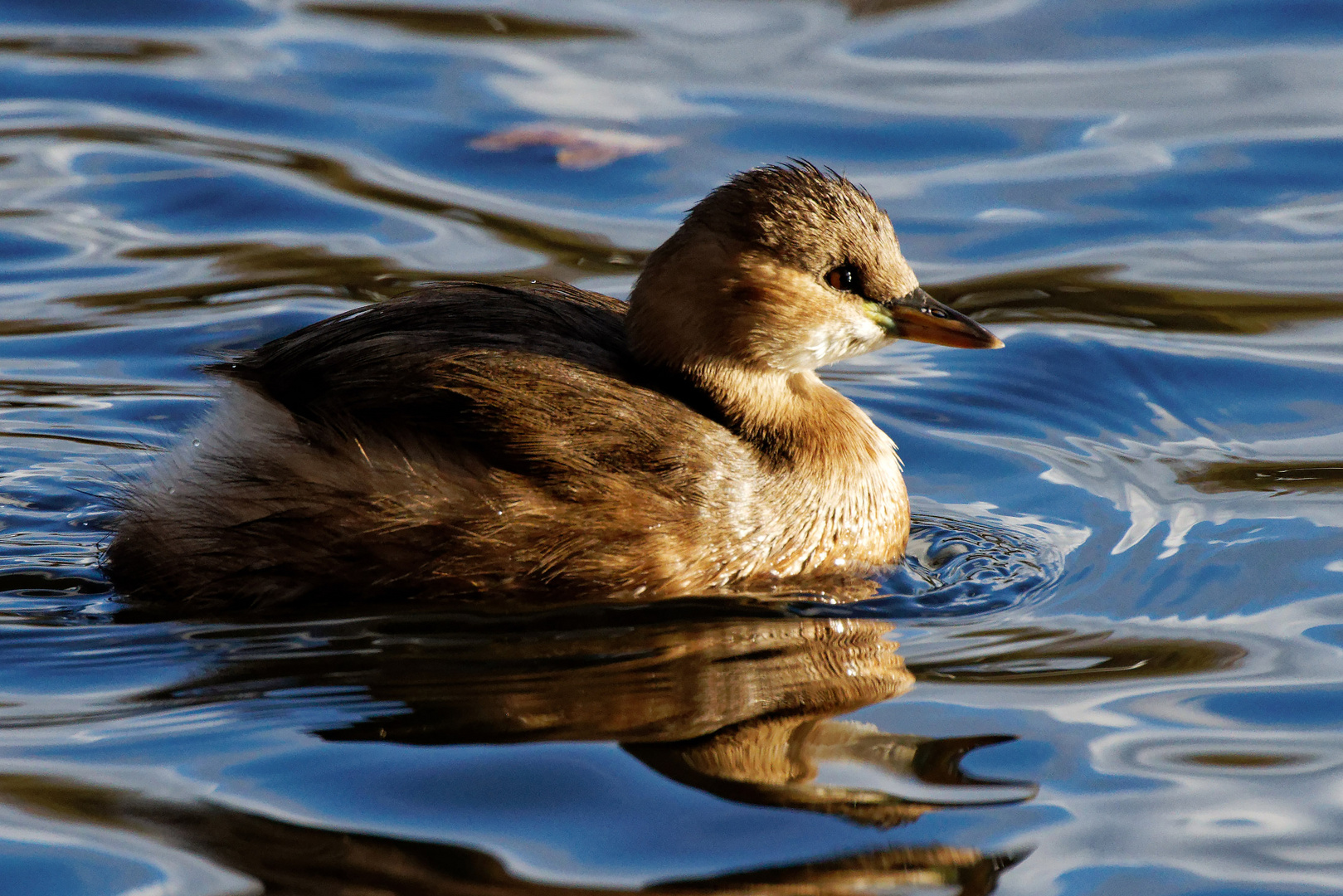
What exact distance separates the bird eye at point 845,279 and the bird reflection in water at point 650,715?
39.1 inches

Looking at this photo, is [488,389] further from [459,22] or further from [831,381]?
[459,22]

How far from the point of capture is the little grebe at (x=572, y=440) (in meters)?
4.84

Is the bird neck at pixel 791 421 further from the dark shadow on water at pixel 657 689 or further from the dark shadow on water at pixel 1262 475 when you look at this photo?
the dark shadow on water at pixel 1262 475

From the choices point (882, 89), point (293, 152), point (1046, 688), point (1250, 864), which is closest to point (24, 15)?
point (293, 152)

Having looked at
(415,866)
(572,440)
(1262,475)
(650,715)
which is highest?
(572,440)

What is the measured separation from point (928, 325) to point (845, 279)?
0.97 feet

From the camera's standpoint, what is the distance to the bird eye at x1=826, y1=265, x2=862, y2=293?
209 inches

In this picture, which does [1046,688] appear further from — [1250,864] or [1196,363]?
[1196,363]

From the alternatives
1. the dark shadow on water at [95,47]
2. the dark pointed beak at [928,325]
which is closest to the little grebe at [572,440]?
the dark pointed beak at [928,325]

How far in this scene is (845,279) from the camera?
5.35m

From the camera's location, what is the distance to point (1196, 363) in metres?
7.15

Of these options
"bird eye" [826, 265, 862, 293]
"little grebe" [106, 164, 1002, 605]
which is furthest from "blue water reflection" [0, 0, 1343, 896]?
"bird eye" [826, 265, 862, 293]

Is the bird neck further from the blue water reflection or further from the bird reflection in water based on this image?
the bird reflection in water

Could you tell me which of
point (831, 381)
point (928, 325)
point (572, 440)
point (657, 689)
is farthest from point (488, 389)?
point (831, 381)
